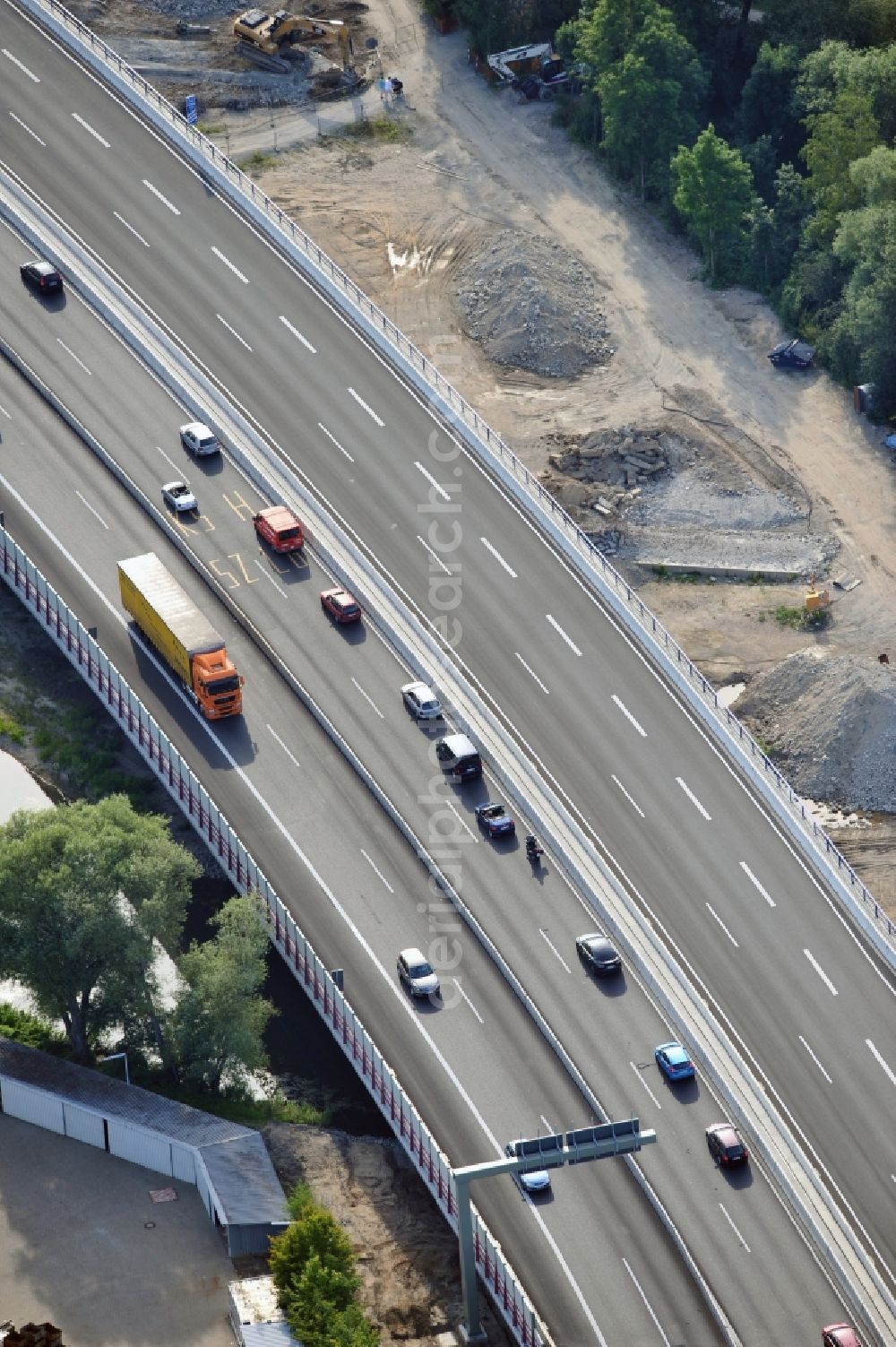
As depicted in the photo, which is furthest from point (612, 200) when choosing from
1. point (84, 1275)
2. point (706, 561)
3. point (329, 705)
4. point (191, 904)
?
point (84, 1275)

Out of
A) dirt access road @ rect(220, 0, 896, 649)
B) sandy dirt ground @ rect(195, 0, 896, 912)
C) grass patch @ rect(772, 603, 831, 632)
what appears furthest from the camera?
dirt access road @ rect(220, 0, 896, 649)

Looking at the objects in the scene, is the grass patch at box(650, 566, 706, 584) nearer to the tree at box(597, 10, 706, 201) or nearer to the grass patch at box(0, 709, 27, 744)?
the tree at box(597, 10, 706, 201)

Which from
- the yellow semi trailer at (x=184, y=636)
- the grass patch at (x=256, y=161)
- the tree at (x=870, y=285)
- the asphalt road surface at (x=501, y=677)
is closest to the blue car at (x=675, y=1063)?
the asphalt road surface at (x=501, y=677)

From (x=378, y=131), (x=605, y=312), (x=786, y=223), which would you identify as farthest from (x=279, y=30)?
(x=786, y=223)

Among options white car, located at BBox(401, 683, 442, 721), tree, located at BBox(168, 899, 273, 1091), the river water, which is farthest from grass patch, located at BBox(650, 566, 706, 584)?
tree, located at BBox(168, 899, 273, 1091)

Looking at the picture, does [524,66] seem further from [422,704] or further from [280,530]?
[422,704]

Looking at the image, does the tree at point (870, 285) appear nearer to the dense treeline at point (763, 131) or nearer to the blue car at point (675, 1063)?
the dense treeline at point (763, 131)

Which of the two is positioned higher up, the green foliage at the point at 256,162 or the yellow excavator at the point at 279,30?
the yellow excavator at the point at 279,30
